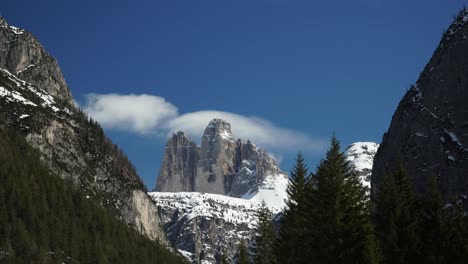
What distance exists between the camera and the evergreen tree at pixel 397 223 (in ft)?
116

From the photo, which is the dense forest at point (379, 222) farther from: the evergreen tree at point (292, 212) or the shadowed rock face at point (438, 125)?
the shadowed rock face at point (438, 125)

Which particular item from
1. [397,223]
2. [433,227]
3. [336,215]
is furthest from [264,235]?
[336,215]

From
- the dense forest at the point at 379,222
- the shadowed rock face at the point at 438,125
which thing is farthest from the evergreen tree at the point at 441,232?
the shadowed rock face at the point at 438,125

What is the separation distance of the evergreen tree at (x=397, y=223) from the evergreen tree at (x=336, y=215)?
2030 mm

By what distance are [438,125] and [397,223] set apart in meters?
95.5

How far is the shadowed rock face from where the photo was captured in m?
117

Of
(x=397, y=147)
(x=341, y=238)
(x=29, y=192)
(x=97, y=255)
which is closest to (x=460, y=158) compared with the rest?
(x=397, y=147)

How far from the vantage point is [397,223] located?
120ft

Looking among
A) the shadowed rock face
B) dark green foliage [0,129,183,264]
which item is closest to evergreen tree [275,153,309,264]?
the shadowed rock face

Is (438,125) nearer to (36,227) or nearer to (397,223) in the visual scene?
(397,223)

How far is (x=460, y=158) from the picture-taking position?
378 feet

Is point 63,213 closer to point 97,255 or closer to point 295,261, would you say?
point 97,255

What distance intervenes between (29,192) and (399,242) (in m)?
168

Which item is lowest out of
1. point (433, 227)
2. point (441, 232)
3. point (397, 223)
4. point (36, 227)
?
point (441, 232)
